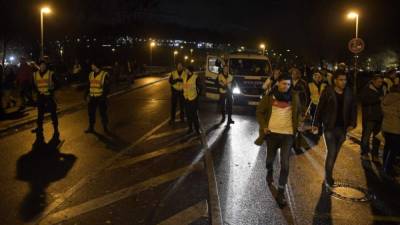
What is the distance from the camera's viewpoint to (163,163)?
326 inches

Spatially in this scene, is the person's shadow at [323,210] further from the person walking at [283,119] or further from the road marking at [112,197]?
the road marking at [112,197]

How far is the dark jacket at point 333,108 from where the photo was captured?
6.65 metres

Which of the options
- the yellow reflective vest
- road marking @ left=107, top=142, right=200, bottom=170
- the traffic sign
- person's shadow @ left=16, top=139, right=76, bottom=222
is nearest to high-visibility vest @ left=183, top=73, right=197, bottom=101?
the yellow reflective vest

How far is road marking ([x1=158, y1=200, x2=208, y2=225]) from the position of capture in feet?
17.7

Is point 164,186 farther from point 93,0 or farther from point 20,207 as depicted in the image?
point 93,0

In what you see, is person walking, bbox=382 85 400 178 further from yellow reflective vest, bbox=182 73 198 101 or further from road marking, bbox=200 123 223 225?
yellow reflective vest, bbox=182 73 198 101

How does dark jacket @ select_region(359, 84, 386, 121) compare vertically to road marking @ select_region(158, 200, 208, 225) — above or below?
above

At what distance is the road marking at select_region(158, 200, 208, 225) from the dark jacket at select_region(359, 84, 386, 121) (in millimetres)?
4499

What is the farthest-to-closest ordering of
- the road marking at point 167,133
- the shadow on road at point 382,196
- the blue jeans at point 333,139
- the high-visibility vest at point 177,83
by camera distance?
the high-visibility vest at point 177,83, the road marking at point 167,133, the blue jeans at point 333,139, the shadow on road at point 382,196

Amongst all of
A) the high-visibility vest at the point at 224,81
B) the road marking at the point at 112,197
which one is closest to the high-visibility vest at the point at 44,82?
the road marking at the point at 112,197

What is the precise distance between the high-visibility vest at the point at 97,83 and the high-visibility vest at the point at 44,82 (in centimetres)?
116

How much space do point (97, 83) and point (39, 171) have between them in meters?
4.11

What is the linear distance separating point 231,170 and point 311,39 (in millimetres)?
36334

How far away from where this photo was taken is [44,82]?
10.5 m
